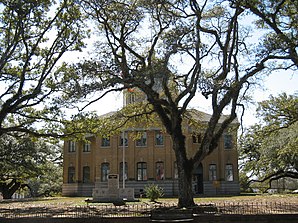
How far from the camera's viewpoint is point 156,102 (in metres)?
22.5

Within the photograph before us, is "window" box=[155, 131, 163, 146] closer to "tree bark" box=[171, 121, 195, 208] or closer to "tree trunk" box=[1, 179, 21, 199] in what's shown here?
"tree trunk" box=[1, 179, 21, 199]

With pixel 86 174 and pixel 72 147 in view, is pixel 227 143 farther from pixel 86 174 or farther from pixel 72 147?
pixel 72 147

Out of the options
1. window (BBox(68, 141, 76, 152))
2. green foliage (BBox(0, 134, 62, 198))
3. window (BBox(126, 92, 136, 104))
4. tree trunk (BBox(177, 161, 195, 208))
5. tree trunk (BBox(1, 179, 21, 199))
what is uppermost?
window (BBox(126, 92, 136, 104))

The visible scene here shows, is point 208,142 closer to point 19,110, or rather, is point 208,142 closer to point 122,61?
point 122,61

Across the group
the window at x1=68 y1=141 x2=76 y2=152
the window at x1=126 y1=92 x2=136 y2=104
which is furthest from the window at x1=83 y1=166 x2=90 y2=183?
the window at x1=126 y1=92 x2=136 y2=104

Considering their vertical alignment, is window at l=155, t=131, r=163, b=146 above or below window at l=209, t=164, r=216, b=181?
above

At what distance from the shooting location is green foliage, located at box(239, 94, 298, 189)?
2897 cm

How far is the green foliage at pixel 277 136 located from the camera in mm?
28973

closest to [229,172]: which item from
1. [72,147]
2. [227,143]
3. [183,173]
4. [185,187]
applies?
[227,143]

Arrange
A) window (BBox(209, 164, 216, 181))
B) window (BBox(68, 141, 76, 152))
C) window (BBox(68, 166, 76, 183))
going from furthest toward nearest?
window (BBox(68, 141, 76, 152)) → window (BBox(68, 166, 76, 183)) → window (BBox(209, 164, 216, 181))

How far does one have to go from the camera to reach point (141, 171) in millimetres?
50156

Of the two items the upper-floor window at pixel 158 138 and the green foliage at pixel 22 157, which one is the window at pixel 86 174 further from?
the upper-floor window at pixel 158 138

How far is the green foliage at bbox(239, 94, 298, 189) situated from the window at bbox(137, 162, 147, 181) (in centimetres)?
1243

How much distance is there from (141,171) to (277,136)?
64.2 feet
